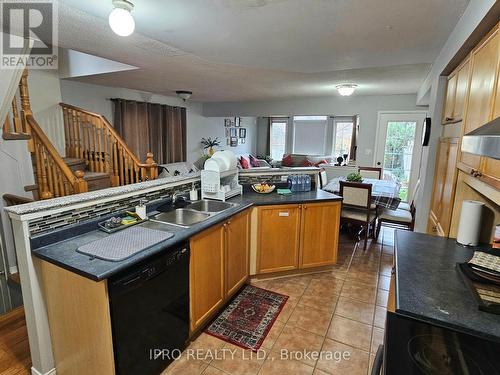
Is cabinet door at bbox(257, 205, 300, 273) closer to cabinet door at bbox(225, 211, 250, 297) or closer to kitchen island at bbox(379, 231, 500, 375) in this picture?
cabinet door at bbox(225, 211, 250, 297)

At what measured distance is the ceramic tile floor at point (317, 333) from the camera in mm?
1912

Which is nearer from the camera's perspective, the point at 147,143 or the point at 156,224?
the point at 156,224

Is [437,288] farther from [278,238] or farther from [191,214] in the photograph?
[191,214]

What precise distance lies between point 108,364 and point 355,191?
10.9 feet

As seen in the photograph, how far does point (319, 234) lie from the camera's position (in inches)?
120

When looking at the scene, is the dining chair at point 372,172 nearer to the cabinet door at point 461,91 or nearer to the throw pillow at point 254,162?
the cabinet door at point 461,91

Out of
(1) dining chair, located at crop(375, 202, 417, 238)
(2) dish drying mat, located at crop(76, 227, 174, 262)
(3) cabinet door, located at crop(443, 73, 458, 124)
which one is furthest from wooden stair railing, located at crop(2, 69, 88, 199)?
(1) dining chair, located at crop(375, 202, 417, 238)

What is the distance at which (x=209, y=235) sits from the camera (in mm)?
2146

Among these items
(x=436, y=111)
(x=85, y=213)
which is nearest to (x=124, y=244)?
(x=85, y=213)

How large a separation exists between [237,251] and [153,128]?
4463 millimetres

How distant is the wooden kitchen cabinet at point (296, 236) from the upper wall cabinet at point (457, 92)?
1.33 m

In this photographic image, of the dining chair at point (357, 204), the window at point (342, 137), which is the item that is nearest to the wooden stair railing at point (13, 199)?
the dining chair at point (357, 204)

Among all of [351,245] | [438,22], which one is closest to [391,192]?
[351,245]

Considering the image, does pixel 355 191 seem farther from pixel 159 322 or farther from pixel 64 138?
pixel 64 138
